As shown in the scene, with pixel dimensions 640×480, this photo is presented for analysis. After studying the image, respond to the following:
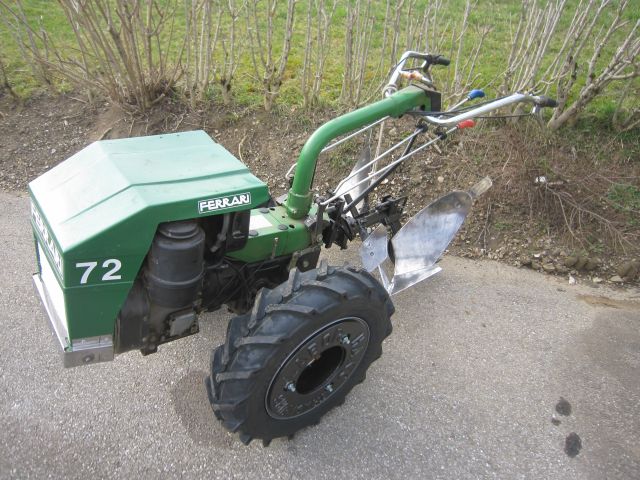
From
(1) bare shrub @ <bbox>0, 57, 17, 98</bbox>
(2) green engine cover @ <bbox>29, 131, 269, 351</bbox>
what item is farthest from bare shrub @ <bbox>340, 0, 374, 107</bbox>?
(1) bare shrub @ <bbox>0, 57, 17, 98</bbox>

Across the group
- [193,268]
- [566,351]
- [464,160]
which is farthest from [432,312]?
[193,268]

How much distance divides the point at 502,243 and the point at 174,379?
A: 2582 millimetres

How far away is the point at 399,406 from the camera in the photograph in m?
2.73

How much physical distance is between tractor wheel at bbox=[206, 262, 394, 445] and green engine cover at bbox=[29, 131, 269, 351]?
44cm

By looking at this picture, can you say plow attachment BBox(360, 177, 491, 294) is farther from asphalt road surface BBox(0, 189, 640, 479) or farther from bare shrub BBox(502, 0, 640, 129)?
bare shrub BBox(502, 0, 640, 129)

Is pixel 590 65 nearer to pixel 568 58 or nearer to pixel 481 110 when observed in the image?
pixel 568 58

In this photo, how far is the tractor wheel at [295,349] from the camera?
2.08m

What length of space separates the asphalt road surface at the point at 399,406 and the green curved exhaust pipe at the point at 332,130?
0.97m

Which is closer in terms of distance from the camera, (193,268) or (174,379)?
(193,268)

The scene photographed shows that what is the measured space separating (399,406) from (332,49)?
474 cm

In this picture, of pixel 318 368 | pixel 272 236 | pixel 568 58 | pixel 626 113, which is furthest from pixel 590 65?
pixel 318 368

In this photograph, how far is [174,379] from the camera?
2793mm

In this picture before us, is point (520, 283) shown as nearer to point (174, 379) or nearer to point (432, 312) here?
point (432, 312)

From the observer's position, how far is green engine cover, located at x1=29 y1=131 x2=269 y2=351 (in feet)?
6.28
